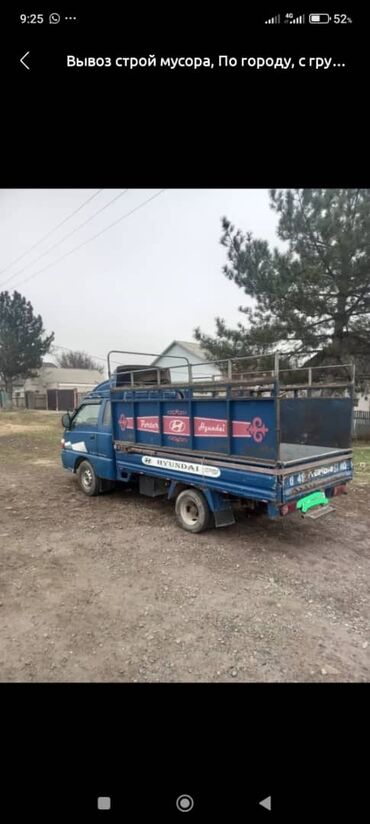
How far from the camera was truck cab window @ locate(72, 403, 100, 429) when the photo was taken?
6.65 m

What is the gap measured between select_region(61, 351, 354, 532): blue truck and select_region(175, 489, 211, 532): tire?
14 mm

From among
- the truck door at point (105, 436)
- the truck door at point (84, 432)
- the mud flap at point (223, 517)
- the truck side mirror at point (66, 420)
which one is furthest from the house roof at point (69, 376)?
the mud flap at point (223, 517)

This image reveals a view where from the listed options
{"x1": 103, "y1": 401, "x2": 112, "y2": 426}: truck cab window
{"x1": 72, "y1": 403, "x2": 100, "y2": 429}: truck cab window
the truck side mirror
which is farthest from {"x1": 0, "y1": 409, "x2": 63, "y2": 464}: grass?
{"x1": 103, "y1": 401, "x2": 112, "y2": 426}: truck cab window

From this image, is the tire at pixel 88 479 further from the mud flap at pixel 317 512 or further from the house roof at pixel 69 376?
the house roof at pixel 69 376

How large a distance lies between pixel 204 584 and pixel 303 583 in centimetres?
99

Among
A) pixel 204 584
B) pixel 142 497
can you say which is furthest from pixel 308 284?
pixel 204 584

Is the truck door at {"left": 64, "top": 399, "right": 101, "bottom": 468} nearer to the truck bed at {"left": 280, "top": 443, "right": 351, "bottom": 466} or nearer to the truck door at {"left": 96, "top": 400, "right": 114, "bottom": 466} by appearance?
the truck door at {"left": 96, "top": 400, "right": 114, "bottom": 466}

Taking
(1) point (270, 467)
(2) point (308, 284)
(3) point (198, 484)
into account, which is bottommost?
(3) point (198, 484)

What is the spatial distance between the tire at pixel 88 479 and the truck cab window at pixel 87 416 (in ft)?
2.48

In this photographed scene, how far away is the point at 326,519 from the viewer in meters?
5.51

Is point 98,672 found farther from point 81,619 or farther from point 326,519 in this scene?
point 326,519

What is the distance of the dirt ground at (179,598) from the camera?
98.9 inches

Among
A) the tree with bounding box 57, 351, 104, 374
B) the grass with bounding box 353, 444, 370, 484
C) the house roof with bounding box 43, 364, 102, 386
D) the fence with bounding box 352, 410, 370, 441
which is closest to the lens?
the grass with bounding box 353, 444, 370, 484

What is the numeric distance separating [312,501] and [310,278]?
9214 millimetres
